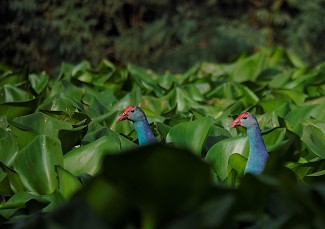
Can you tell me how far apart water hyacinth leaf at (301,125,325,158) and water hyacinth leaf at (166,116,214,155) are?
16.6 inches

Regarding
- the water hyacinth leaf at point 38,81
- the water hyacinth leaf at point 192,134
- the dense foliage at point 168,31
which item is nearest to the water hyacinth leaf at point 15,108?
the water hyacinth leaf at point 192,134

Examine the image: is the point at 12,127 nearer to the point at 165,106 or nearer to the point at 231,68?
the point at 165,106

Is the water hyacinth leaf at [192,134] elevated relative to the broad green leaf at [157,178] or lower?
lower

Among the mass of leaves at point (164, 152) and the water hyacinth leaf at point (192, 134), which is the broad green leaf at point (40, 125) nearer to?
the mass of leaves at point (164, 152)

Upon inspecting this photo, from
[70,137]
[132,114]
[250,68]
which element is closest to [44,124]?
[70,137]

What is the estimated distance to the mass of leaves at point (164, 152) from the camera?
1858mm

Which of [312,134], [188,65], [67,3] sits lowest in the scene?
[188,65]

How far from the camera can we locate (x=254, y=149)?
11.6 ft

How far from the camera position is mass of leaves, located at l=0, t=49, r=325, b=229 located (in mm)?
1858

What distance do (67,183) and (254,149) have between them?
0.86m

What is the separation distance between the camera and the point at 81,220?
179cm

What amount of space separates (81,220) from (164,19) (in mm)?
12754

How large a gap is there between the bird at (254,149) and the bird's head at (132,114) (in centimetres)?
48

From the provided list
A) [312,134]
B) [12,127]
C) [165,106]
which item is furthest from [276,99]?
[12,127]
